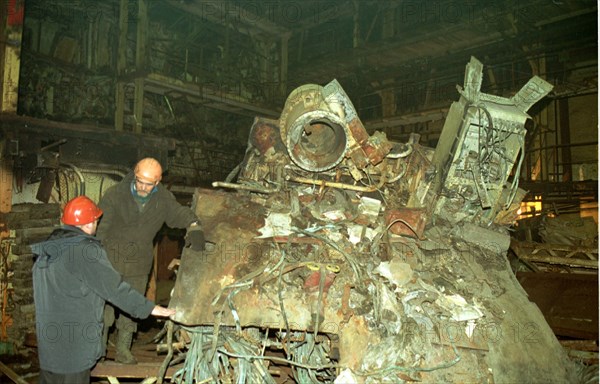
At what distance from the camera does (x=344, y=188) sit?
4.44 meters

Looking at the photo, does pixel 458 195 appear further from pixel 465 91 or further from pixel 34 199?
pixel 34 199

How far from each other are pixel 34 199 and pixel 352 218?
14.4ft

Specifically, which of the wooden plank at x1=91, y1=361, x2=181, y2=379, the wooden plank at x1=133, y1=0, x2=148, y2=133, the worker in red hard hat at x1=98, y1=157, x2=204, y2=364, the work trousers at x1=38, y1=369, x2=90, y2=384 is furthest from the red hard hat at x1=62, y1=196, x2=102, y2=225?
the wooden plank at x1=133, y1=0, x2=148, y2=133

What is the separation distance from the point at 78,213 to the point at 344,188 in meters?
2.56

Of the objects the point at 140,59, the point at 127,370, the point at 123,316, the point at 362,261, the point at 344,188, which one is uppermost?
the point at 140,59

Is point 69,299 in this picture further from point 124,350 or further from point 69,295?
point 124,350

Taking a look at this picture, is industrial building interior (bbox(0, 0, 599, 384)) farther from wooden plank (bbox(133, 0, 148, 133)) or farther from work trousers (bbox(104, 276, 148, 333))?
work trousers (bbox(104, 276, 148, 333))

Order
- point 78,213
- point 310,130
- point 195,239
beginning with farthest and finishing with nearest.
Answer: point 310,130
point 195,239
point 78,213

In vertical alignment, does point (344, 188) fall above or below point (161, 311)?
above

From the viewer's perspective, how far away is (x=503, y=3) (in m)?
8.08

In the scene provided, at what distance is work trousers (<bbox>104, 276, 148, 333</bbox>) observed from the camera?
11.8 ft

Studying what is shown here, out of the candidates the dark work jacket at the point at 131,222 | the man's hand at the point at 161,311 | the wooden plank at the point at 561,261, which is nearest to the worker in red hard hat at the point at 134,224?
the dark work jacket at the point at 131,222

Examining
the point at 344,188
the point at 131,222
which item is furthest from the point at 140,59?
the point at 344,188

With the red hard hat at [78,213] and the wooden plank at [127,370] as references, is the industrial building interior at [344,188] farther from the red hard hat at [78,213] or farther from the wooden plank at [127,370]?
the red hard hat at [78,213]
